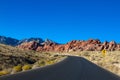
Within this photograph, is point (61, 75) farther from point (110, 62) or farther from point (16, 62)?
point (110, 62)

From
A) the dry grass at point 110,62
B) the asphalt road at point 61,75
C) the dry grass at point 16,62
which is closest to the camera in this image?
the asphalt road at point 61,75

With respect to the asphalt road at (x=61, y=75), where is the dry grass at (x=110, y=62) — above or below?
above

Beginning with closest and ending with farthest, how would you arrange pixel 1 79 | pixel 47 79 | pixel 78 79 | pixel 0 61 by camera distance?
pixel 1 79, pixel 47 79, pixel 78 79, pixel 0 61

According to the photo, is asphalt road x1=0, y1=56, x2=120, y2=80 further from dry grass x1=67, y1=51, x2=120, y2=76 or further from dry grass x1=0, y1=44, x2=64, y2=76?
dry grass x1=67, y1=51, x2=120, y2=76

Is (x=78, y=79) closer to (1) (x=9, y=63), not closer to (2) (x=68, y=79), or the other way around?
(2) (x=68, y=79)

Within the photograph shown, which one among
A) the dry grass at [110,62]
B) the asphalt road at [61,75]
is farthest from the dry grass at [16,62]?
→ the dry grass at [110,62]

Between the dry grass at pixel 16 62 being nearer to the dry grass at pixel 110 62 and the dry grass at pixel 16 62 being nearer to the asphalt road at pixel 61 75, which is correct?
the asphalt road at pixel 61 75

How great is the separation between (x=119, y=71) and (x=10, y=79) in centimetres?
1834

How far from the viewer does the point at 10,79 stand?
55.8 ft

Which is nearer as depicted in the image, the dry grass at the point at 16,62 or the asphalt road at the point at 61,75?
the asphalt road at the point at 61,75

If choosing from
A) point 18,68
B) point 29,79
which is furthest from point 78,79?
point 18,68

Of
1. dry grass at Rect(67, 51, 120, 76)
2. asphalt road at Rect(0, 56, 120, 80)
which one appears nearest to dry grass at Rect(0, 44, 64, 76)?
asphalt road at Rect(0, 56, 120, 80)

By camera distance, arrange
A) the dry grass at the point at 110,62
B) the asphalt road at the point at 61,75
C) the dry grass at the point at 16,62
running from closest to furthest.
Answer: the asphalt road at the point at 61,75 < the dry grass at the point at 16,62 < the dry grass at the point at 110,62

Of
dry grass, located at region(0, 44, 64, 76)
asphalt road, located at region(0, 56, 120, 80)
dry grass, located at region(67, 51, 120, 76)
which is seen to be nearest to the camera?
asphalt road, located at region(0, 56, 120, 80)
